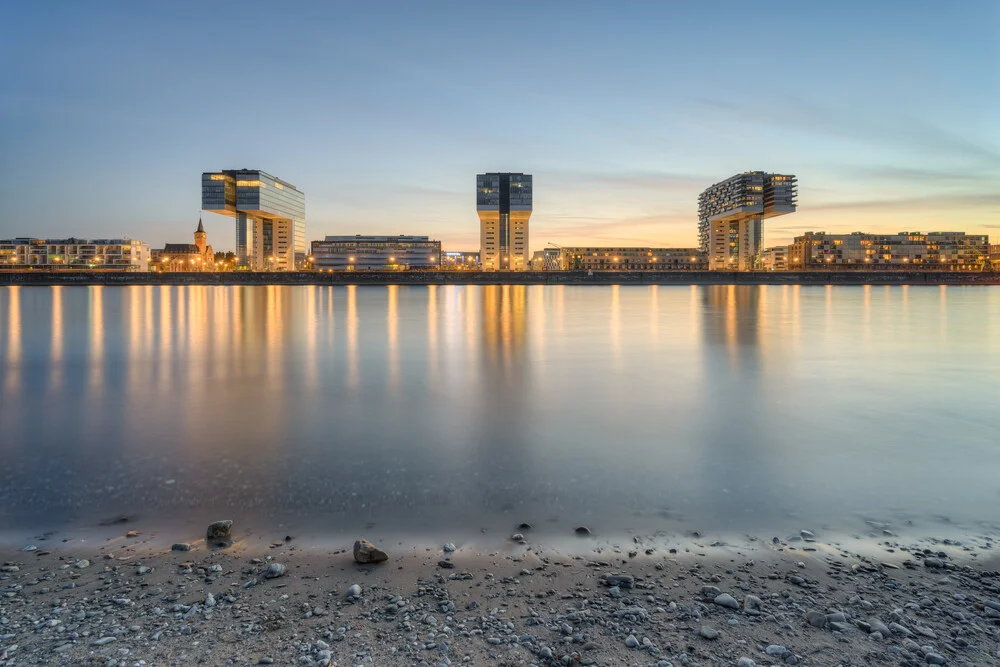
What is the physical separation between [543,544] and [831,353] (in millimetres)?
16906

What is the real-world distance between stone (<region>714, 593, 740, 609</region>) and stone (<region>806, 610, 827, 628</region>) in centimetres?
42

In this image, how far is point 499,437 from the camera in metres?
8.55

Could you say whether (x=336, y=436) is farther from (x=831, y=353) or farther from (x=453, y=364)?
(x=831, y=353)

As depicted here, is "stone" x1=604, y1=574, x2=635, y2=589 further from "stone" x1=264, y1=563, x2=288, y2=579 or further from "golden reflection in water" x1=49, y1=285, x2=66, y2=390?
"golden reflection in water" x1=49, y1=285, x2=66, y2=390

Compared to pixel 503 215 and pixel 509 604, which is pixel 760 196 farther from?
pixel 509 604

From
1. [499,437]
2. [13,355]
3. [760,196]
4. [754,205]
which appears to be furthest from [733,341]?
[760,196]

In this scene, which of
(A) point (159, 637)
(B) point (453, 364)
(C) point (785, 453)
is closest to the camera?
(A) point (159, 637)

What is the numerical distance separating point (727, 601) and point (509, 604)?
1.44 metres

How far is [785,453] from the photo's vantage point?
7.71 metres

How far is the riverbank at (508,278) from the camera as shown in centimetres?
11669

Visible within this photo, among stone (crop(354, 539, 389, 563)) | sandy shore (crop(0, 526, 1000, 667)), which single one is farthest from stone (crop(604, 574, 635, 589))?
stone (crop(354, 539, 389, 563))

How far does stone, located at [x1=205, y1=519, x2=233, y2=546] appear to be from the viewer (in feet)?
16.3

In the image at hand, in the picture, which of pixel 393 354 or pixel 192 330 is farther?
pixel 192 330

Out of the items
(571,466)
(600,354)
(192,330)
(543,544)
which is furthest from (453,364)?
(192,330)
